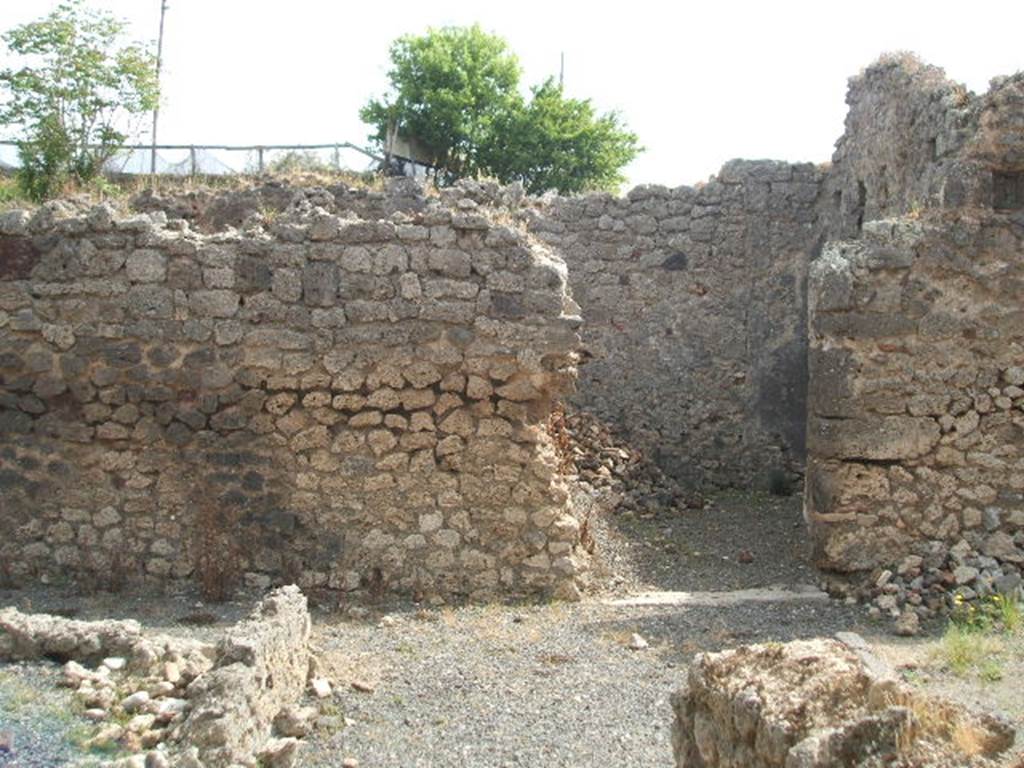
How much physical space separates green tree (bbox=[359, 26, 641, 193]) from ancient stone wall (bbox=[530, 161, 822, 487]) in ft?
A: 42.4

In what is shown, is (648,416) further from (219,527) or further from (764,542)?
(219,527)

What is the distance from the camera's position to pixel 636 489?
1098cm

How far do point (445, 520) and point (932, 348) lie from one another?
3.31 m

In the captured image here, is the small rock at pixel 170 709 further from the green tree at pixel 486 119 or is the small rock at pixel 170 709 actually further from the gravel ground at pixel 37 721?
the green tree at pixel 486 119

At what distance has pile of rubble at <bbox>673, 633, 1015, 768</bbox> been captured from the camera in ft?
9.66

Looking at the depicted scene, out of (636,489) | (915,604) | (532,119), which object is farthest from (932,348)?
(532,119)

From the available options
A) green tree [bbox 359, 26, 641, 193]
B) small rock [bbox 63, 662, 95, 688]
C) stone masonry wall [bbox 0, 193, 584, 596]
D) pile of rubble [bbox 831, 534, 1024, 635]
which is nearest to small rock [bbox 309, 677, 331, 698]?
small rock [bbox 63, 662, 95, 688]

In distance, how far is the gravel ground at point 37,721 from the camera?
438 cm

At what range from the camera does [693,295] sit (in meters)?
12.0

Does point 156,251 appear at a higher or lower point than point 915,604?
higher

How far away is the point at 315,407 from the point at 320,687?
2.44 metres

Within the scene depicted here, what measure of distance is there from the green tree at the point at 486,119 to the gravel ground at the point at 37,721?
20.1 metres

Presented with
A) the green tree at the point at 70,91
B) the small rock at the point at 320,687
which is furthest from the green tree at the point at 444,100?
the small rock at the point at 320,687

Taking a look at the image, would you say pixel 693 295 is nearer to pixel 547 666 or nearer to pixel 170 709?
pixel 547 666
